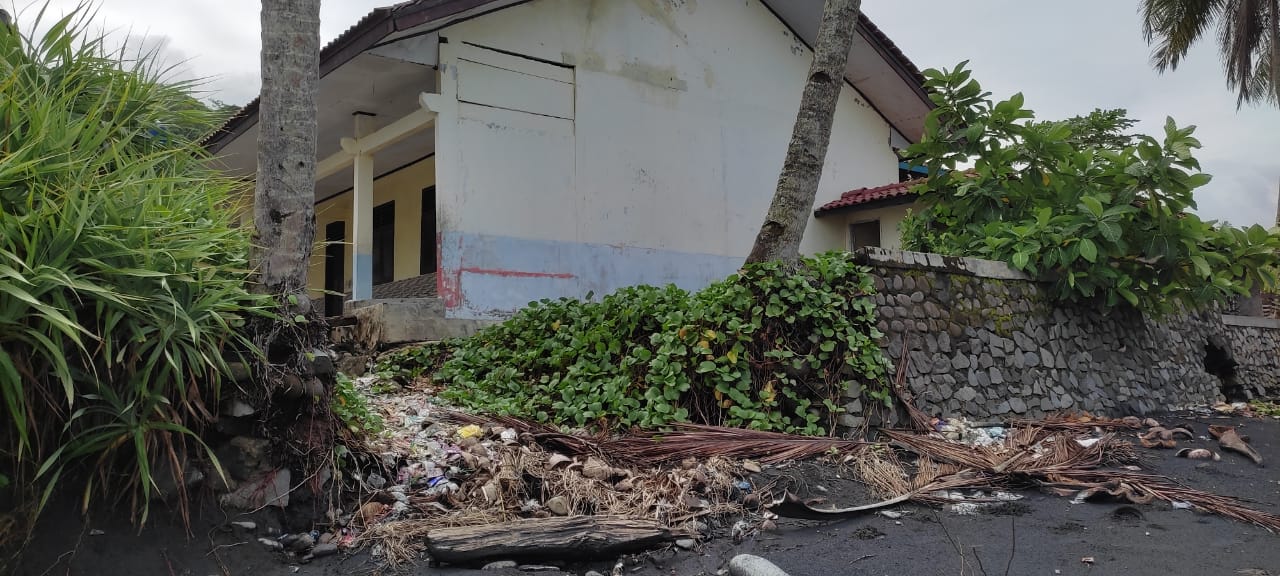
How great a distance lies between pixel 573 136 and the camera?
10641mm

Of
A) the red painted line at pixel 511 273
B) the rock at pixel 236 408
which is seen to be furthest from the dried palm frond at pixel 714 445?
the red painted line at pixel 511 273

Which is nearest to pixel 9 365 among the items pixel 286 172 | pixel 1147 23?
pixel 286 172

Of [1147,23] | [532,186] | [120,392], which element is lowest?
[120,392]

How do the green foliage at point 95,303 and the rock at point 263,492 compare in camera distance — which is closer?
the green foliage at point 95,303

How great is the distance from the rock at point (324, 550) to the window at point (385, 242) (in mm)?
10400

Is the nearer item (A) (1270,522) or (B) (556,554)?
(B) (556,554)

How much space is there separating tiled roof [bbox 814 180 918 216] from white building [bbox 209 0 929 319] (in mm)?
259

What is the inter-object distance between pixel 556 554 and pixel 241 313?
190 centimetres

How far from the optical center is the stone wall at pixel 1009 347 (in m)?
6.96

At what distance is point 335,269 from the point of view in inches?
606

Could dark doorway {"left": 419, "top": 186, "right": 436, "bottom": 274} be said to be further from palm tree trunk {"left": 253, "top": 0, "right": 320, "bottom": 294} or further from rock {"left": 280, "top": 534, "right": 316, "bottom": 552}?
rock {"left": 280, "top": 534, "right": 316, "bottom": 552}

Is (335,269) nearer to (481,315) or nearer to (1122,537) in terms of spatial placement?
(481,315)

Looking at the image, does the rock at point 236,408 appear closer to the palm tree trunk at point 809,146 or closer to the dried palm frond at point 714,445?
the dried palm frond at point 714,445

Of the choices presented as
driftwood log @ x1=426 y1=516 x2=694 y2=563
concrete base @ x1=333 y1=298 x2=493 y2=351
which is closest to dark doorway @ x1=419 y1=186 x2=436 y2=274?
concrete base @ x1=333 y1=298 x2=493 y2=351
